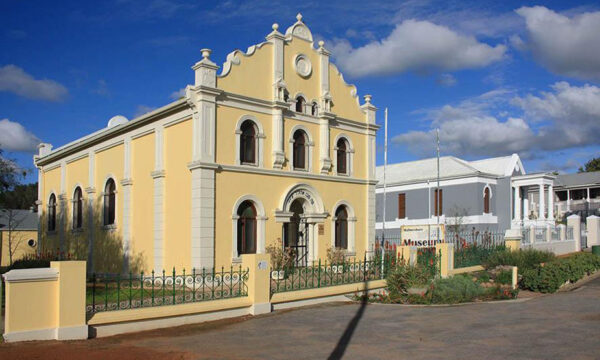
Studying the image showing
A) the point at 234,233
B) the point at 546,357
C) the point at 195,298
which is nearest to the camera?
the point at 546,357

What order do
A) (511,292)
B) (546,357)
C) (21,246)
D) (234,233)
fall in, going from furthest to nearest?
1. (21,246)
2. (234,233)
3. (511,292)
4. (546,357)

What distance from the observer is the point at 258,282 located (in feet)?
43.9

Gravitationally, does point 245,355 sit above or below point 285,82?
below

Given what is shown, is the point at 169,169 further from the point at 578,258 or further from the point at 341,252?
the point at 578,258

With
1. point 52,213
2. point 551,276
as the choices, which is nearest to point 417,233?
point 551,276

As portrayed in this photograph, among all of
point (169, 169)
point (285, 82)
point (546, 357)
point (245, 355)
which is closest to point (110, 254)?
point (169, 169)

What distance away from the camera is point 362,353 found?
30.1 feet

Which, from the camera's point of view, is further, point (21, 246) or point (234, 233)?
point (21, 246)

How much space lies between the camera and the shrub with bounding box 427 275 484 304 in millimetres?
15107

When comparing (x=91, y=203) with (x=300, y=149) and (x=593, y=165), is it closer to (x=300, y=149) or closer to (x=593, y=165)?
(x=300, y=149)

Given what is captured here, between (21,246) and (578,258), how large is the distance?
1403 inches

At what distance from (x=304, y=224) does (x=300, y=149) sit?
2.80 meters

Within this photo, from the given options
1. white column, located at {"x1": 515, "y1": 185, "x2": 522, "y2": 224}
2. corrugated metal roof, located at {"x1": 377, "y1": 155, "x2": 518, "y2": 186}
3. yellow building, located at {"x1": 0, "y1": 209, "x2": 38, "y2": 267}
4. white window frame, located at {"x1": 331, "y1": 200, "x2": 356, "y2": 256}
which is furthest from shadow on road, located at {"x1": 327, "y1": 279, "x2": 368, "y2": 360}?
yellow building, located at {"x1": 0, "y1": 209, "x2": 38, "y2": 267}

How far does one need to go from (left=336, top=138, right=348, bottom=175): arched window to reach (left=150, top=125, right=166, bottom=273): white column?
6.94 meters
